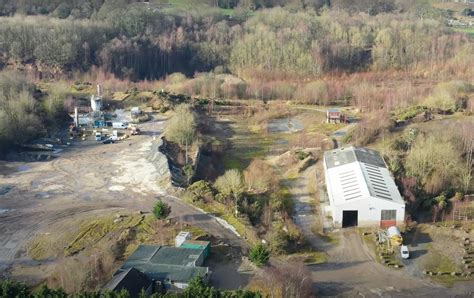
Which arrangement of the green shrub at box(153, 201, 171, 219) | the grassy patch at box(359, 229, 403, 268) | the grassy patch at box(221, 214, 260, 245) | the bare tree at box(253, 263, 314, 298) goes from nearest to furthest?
the bare tree at box(253, 263, 314, 298) < the grassy patch at box(359, 229, 403, 268) < the grassy patch at box(221, 214, 260, 245) < the green shrub at box(153, 201, 171, 219)

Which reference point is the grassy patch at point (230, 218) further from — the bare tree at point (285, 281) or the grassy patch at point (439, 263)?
the grassy patch at point (439, 263)

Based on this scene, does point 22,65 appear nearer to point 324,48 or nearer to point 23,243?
point 324,48

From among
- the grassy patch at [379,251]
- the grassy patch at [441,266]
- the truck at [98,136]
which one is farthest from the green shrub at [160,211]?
the truck at [98,136]

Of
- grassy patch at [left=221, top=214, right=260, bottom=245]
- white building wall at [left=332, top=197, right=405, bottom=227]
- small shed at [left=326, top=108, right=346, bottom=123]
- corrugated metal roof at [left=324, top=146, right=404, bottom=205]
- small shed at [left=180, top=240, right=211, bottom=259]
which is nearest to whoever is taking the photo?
small shed at [left=180, top=240, right=211, bottom=259]

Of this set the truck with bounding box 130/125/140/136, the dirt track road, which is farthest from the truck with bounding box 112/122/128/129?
the dirt track road

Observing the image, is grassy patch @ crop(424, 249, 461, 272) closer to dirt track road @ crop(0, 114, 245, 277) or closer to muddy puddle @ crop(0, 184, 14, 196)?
dirt track road @ crop(0, 114, 245, 277)

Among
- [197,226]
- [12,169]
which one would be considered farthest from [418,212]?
[12,169]

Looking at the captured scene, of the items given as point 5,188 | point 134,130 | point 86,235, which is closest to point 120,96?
point 134,130

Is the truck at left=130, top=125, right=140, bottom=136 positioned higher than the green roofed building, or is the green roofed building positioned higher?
the truck at left=130, top=125, right=140, bottom=136
